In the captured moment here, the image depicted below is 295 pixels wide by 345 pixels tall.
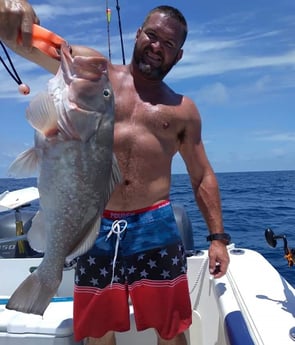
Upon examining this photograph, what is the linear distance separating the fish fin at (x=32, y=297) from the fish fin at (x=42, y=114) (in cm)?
68

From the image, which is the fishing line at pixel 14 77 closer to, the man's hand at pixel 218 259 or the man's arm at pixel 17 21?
the man's arm at pixel 17 21

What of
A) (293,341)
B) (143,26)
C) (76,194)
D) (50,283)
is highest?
(143,26)

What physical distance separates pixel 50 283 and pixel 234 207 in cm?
1759

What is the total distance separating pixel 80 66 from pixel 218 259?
167cm

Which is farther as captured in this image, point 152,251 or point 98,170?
point 152,251

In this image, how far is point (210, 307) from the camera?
3.81 metres

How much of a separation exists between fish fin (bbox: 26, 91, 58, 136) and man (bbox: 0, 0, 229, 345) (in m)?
0.85

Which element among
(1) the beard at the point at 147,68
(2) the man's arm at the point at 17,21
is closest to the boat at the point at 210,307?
(1) the beard at the point at 147,68

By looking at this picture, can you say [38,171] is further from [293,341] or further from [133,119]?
[293,341]

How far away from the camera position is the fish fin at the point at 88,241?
7.12ft

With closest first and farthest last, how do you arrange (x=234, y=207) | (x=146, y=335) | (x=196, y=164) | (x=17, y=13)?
(x=17, y=13), (x=196, y=164), (x=146, y=335), (x=234, y=207)

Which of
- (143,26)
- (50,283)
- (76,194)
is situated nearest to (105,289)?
(50,283)

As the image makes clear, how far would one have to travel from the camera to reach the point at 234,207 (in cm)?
1931

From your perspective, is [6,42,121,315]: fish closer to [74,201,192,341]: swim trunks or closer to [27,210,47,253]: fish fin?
[27,210,47,253]: fish fin
